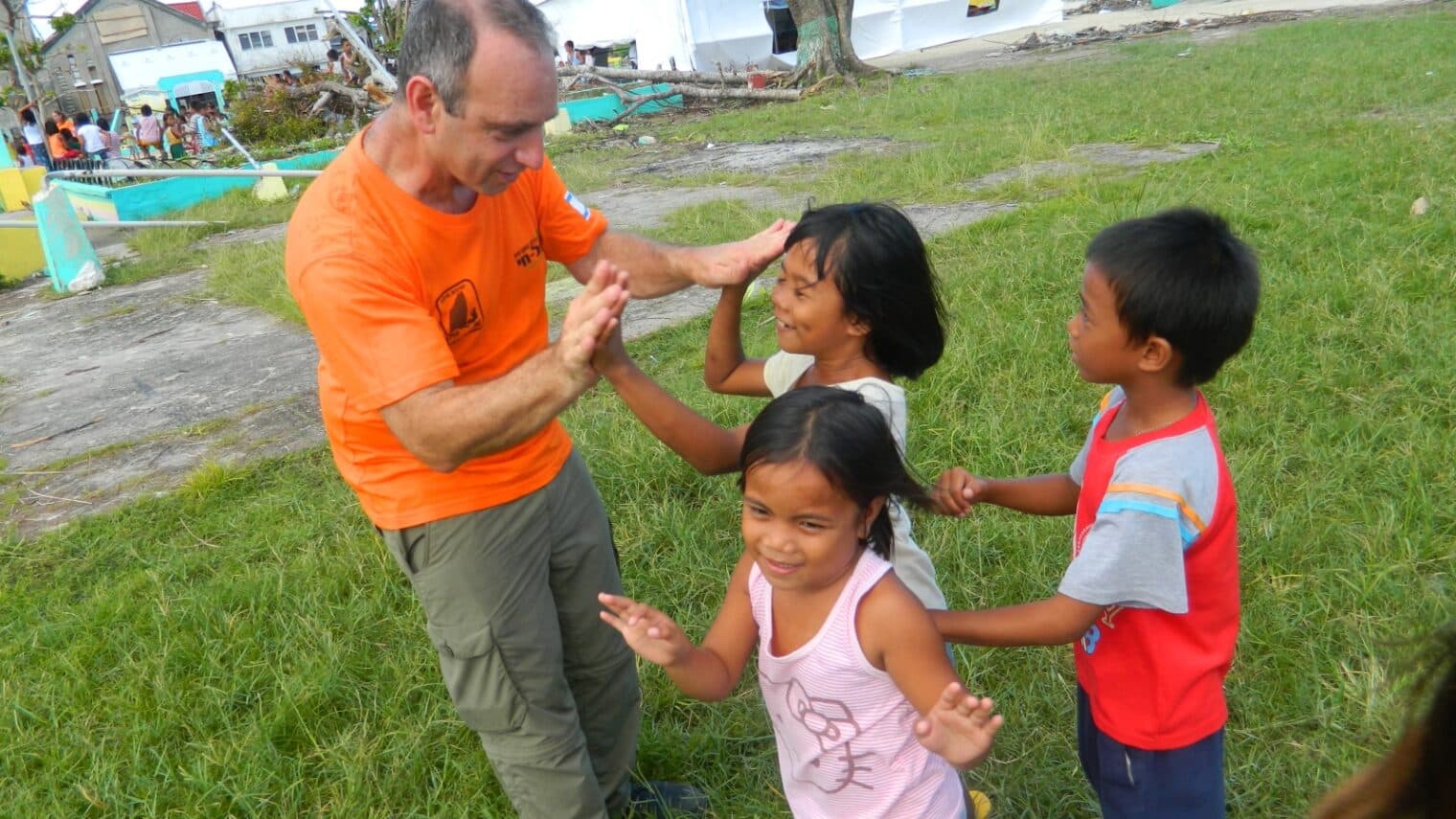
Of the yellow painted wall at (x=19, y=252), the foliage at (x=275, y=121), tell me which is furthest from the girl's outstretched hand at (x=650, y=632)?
the foliage at (x=275, y=121)

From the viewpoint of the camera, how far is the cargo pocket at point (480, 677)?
2125mm

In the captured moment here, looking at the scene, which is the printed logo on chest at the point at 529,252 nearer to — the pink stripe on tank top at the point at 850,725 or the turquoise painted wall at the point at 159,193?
the pink stripe on tank top at the point at 850,725

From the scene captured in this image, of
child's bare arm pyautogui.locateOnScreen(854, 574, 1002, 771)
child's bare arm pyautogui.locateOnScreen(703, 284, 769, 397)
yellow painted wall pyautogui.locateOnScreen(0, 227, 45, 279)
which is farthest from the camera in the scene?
yellow painted wall pyautogui.locateOnScreen(0, 227, 45, 279)

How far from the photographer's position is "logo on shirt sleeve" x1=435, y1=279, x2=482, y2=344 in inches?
79.4

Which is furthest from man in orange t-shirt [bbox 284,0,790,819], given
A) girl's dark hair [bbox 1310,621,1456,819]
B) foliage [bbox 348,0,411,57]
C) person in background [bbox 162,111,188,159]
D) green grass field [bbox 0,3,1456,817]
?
person in background [bbox 162,111,188,159]

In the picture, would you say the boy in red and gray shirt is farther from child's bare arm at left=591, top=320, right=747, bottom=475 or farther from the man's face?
the man's face

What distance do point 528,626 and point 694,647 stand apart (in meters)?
0.54

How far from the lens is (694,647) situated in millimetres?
1782

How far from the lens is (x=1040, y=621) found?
1.67 m

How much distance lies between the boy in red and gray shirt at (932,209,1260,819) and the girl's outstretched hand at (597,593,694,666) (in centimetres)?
43

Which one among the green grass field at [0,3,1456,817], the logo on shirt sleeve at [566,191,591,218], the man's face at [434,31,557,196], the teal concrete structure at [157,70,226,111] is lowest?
the green grass field at [0,3,1456,817]

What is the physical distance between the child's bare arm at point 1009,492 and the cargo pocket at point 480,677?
0.94m

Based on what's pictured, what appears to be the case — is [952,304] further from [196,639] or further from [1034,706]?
[196,639]

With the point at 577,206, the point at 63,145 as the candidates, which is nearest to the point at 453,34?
the point at 577,206
